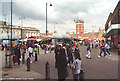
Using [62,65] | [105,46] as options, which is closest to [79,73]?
[62,65]

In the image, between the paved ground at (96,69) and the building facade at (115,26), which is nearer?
the paved ground at (96,69)

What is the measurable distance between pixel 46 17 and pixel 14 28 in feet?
168

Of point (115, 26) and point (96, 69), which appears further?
point (115, 26)

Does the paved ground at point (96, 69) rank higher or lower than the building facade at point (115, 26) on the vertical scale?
lower

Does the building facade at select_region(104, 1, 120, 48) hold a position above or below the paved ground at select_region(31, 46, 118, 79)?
above

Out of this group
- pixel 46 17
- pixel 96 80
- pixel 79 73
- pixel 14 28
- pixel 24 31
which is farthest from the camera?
pixel 24 31

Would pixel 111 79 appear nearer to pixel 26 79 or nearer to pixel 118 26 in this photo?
pixel 26 79

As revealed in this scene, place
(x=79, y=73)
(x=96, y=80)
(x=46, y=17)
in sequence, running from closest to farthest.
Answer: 1. (x=79, y=73)
2. (x=96, y=80)
3. (x=46, y=17)

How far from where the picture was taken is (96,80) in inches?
250

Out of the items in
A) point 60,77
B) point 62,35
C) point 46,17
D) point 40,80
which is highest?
point 46,17

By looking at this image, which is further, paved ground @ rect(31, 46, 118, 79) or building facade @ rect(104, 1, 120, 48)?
building facade @ rect(104, 1, 120, 48)

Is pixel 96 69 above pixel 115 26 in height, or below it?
below

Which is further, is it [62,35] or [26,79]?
[62,35]

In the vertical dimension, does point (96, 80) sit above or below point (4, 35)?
below
